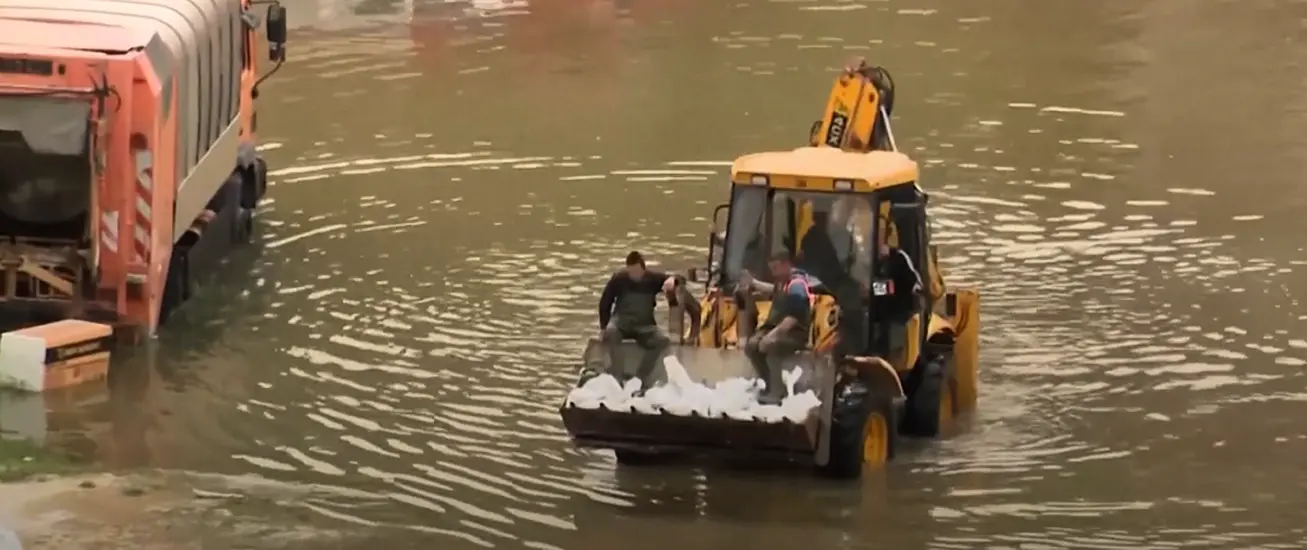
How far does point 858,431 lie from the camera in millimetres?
A: 14227

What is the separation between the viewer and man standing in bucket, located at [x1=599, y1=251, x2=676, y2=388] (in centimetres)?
1410

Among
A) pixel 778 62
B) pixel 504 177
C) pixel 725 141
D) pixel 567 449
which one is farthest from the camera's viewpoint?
pixel 778 62

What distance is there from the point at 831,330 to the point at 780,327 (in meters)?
0.64

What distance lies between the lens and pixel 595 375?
14.1 metres

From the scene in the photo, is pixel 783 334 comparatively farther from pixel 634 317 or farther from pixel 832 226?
pixel 832 226

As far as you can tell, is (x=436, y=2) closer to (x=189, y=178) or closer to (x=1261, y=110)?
(x=1261, y=110)

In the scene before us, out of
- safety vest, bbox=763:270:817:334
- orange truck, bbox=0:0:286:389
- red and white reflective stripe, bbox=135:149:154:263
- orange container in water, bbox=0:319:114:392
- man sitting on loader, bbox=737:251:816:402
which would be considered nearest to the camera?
man sitting on loader, bbox=737:251:816:402

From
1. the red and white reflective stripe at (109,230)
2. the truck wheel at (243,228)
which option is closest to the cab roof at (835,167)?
the red and white reflective stripe at (109,230)

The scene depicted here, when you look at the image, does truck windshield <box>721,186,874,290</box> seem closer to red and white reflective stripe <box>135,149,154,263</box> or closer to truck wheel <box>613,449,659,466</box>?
truck wheel <box>613,449,659,466</box>

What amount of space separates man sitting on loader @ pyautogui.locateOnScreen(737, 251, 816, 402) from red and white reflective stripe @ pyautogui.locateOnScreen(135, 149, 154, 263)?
6.09 meters

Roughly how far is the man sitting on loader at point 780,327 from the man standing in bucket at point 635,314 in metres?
0.58

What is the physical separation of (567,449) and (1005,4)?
1177 inches

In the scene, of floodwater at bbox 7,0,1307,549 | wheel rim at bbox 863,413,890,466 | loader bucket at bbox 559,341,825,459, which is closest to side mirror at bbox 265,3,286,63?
floodwater at bbox 7,0,1307,549

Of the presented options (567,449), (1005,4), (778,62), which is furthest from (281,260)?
(1005,4)
